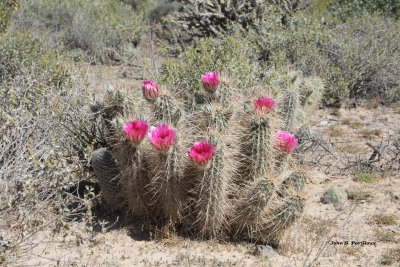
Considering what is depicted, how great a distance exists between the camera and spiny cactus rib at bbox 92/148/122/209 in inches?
172

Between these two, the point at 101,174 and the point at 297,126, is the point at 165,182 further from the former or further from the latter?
the point at 297,126

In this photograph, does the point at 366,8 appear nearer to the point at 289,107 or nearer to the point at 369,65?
the point at 369,65

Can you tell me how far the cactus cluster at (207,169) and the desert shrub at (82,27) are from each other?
673cm

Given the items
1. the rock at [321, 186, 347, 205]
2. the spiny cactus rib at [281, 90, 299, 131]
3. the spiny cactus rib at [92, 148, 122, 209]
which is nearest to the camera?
the spiny cactus rib at [92, 148, 122, 209]

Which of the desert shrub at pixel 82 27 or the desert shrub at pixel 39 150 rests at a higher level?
A: the desert shrub at pixel 39 150

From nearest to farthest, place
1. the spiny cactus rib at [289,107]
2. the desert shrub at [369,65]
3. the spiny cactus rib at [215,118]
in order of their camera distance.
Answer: the spiny cactus rib at [215,118], the spiny cactus rib at [289,107], the desert shrub at [369,65]

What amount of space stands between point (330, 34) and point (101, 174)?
20.8 ft

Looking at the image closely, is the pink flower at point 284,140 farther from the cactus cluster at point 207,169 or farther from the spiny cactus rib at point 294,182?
the spiny cactus rib at point 294,182

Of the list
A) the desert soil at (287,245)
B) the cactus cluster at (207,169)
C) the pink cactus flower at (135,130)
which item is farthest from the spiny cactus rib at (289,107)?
the pink cactus flower at (135,130)

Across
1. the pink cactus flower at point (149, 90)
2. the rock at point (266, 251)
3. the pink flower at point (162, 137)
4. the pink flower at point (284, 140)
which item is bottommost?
the rock at point (266, 251)

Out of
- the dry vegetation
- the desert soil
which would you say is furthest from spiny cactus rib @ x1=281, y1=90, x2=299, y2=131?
the desert soil

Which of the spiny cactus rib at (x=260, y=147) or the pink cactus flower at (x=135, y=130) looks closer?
the pink cactus flower at (x=135, y=130)

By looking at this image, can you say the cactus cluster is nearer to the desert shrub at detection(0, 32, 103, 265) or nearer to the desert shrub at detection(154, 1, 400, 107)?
the desert shrub at detection(0, 32, 103, 265)

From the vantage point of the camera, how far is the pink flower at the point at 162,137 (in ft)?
12.6
